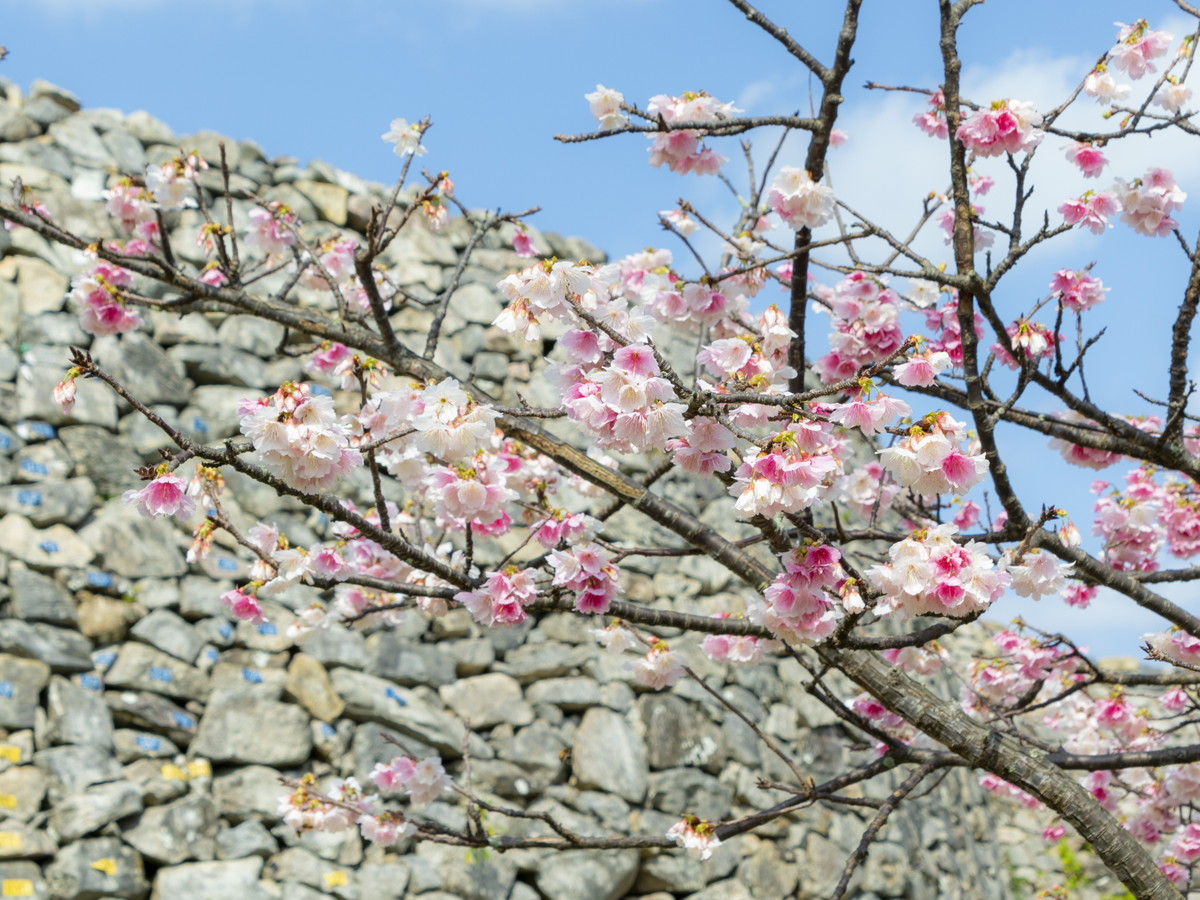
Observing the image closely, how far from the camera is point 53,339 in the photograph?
6.47 metres

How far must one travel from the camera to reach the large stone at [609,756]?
6.17 m

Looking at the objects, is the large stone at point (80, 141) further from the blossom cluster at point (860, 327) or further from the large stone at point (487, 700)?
the blossom cluster at point (860, 327)

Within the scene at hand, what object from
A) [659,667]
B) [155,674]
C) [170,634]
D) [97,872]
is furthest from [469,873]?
[659,667]

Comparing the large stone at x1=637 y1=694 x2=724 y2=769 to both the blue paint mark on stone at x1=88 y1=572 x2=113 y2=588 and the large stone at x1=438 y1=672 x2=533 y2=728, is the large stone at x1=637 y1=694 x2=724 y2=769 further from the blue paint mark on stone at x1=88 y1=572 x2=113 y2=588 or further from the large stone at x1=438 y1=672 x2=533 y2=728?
the blue paint mark on stone at x1=88 y1=572 x2=113 y2=588

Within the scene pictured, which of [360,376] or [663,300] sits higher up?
[663,300]

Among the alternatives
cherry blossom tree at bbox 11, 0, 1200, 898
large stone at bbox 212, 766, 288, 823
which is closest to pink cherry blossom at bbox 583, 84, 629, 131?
cherry blossom tree at bbox 11, 0, 1200, 898

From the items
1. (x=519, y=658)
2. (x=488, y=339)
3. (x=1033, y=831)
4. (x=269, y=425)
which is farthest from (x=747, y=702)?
(x=269, y=425)

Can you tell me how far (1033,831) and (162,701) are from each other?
8.36m

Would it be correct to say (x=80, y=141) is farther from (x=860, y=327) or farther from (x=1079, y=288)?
(x=1079, y=288)

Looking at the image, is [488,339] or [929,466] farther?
[488,339]

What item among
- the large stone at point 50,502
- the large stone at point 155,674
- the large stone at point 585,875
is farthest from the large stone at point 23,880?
the large stone at point 585,875

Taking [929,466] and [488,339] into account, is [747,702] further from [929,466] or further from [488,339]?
[929,466]

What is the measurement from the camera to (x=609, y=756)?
626 centimetres

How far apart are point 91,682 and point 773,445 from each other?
4.80 meters
